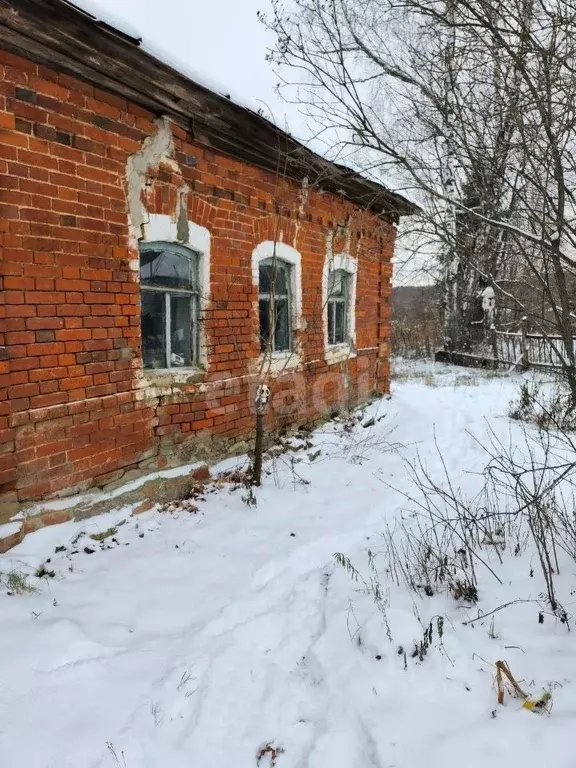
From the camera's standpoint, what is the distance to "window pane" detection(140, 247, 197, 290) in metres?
4.02

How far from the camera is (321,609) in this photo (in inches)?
108

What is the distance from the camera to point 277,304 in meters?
5.77

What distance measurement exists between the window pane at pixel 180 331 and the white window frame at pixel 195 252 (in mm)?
68

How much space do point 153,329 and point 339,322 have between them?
3.88 meters

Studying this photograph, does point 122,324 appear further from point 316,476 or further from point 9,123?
point 316,476

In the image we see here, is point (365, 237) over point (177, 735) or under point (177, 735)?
over

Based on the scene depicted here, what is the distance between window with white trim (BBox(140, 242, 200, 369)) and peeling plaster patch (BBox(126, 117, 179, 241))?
218 millimetres

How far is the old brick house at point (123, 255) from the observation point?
3025 millimetres

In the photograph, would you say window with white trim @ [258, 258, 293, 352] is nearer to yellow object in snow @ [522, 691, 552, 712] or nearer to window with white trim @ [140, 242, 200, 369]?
window with white trim @ [140, 242, 200, 369]

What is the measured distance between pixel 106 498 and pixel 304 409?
313 cm

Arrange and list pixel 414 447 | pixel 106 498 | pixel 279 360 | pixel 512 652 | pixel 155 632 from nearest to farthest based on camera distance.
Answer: pixel 512 652, pixel 155 632, pixel 106 498, pixel 279 360, pixel 414 447

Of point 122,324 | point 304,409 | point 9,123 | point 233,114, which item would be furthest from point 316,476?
point 9,123

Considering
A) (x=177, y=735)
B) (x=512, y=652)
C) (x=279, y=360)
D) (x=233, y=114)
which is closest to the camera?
(x=177, y=735)

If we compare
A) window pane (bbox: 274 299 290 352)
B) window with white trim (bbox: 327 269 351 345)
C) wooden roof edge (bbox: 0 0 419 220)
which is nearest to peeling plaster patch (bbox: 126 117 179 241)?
wooden roof edge (bbox: 0 0 419 220)
